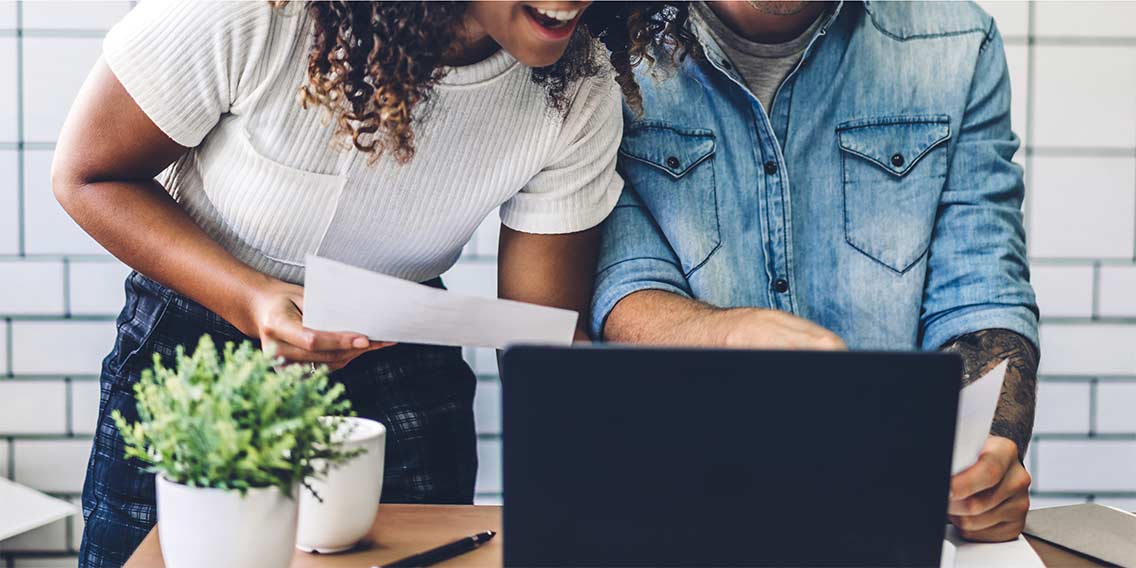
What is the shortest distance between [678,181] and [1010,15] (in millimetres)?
873

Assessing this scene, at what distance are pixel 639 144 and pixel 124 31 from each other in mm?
782

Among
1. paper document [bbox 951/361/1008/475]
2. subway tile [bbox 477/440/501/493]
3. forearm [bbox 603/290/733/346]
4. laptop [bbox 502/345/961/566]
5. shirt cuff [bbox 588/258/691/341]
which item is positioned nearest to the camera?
laptop [bbox 502/345/961/566]

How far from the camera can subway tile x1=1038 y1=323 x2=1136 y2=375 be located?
84.0 inches

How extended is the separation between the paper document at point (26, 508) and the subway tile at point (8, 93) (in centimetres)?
68

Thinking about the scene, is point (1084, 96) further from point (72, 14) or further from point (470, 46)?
point (72, 14)

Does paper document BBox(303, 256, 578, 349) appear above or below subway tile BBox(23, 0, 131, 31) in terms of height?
below

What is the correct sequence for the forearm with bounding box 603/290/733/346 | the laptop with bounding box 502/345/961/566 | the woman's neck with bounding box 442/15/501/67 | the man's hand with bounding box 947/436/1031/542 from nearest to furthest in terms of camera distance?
the laptop with bounding box 502/345/961/566
the man's hand with bounding box 947/436/1031/542
the woman's neck with bounding box 442/15/501/67
the forearm with bounding box 603/290/733/346

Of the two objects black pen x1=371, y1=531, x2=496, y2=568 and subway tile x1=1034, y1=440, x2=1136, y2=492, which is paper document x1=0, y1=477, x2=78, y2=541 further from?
subway tile x1=1034, y1=440, x2=1136, y2=492

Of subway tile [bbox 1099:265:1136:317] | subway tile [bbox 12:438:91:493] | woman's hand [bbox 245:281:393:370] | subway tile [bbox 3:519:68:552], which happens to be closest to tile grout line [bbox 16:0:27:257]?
subway tile [bbox 12:438:91:493]

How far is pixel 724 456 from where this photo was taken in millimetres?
760

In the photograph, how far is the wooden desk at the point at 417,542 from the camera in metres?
1.00

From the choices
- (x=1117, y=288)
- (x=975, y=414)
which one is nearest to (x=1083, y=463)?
(x=1117, y=288)

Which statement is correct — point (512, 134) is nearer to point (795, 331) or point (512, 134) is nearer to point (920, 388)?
point (795, 331)

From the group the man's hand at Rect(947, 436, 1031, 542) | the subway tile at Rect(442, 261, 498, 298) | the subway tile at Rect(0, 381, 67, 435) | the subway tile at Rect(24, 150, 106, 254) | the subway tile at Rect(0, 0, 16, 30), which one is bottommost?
the subway tile at Rect(0, 381, 67, 435)
